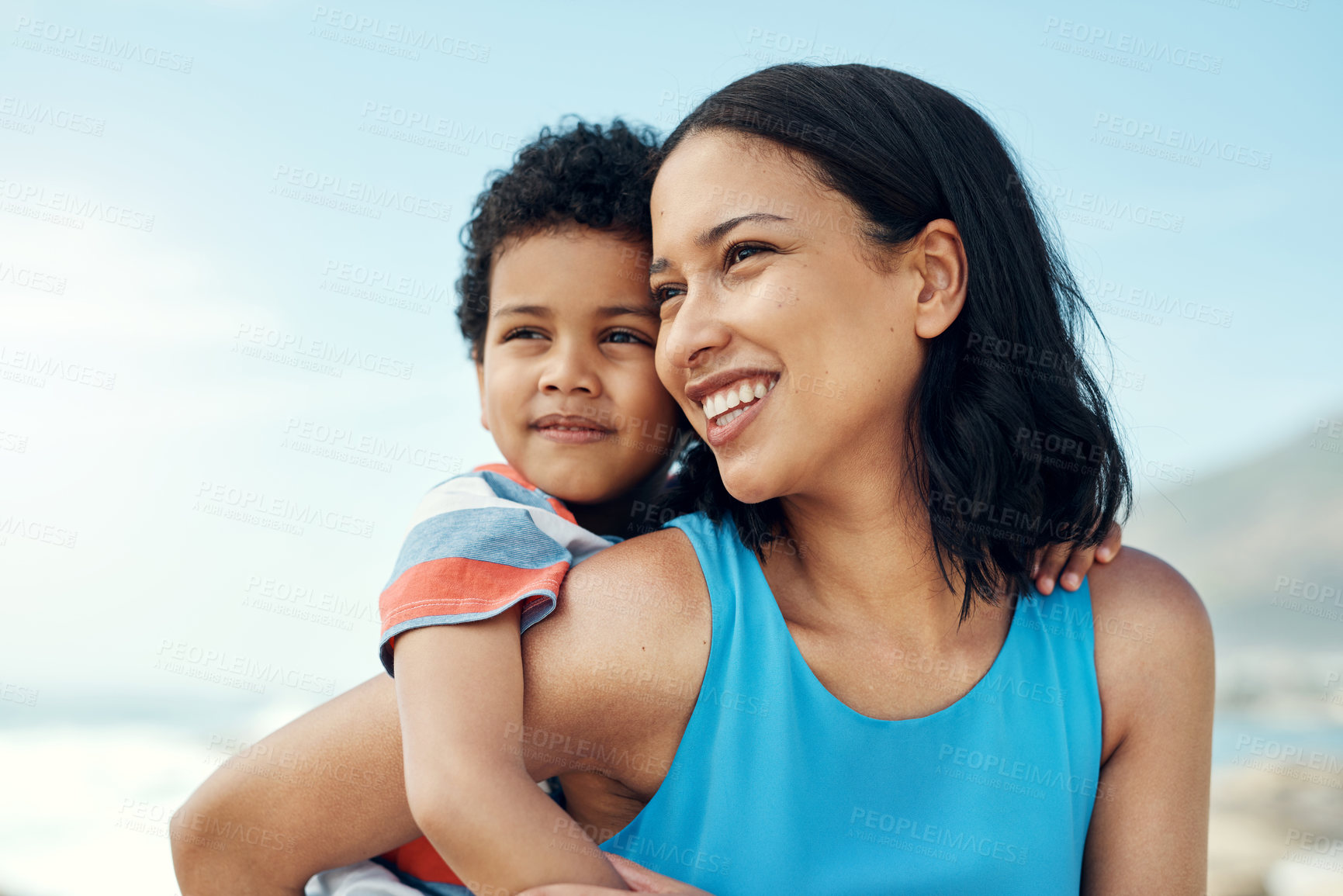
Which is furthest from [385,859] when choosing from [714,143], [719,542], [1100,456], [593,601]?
[1100,456]

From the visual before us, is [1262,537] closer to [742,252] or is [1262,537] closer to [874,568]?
[874,568]

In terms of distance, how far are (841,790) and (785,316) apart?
2.64ft

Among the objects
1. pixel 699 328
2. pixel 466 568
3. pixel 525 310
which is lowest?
pixel 466 568

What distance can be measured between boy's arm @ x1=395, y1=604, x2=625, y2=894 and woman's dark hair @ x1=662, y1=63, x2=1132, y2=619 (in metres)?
0.57

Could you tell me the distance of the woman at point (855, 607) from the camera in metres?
1.60

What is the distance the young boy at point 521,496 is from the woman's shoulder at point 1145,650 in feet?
0.40

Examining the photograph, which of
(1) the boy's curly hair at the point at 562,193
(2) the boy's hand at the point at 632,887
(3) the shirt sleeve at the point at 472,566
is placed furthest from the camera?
(1) the boy's curly hair at the point at 562,193

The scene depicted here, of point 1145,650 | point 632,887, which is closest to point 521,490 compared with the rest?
point 632,887

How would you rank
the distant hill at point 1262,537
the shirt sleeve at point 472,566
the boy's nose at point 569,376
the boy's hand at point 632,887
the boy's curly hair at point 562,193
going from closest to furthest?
1. the boy's hand at point 632,887
2. the shirt sleeve at point 472,566
3. the boy's nose at point 569,376
4. the boy's curly hair at point 562,193
5. the distant hill at point 1262,537

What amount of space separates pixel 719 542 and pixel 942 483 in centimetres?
43

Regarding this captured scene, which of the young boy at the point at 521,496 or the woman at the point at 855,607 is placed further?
the woman at the point at 855,607

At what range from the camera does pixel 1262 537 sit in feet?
36.8

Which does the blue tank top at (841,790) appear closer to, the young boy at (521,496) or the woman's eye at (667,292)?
the young boy at (521,496)

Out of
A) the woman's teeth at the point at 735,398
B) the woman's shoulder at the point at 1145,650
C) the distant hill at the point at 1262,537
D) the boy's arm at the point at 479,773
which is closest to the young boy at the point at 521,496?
the boy's arm at the point at 479,773
